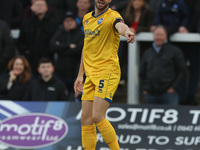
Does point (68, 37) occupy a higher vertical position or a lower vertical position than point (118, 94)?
higher

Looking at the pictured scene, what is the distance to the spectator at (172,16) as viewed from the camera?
10.3 m

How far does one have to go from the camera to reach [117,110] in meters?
8.32

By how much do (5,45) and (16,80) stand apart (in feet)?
3.43

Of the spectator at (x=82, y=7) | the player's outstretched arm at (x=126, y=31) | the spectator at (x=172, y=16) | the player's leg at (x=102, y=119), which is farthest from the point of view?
the spectator at (x=82, y=7)

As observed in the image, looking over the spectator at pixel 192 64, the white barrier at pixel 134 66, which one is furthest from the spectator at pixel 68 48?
the spectator at pixel 192 64

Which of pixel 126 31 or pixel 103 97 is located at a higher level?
pixel 126 31

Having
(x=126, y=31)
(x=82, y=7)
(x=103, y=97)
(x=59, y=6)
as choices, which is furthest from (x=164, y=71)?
(x=126, y=31)

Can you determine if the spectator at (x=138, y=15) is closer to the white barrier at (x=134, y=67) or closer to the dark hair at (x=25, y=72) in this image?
the white barrier at (x=134, y=67)

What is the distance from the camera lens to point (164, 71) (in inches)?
385

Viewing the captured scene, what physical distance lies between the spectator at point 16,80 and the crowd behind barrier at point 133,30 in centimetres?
66

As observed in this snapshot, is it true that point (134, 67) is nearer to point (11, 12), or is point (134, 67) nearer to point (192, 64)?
point (192, 64)

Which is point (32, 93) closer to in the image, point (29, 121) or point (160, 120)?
point (29, 121)

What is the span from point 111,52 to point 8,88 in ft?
12.4

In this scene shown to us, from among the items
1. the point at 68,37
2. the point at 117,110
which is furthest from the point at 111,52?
the point at 68,37
